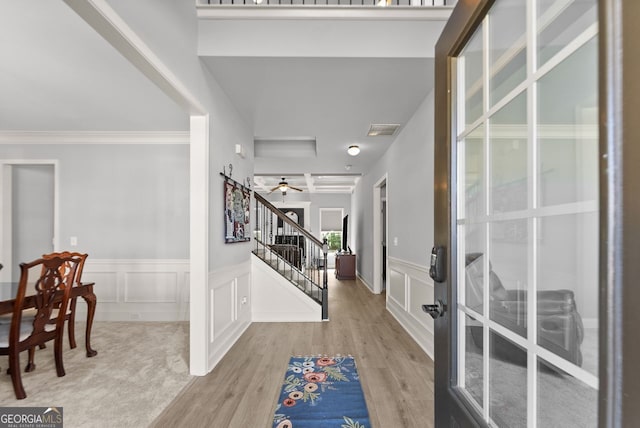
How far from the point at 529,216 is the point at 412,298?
2970 mm

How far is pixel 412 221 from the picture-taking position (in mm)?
3514

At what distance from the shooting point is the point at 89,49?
2320 millimetres

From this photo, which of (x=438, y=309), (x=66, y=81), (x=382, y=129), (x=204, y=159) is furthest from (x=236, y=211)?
(x=438, y=309)

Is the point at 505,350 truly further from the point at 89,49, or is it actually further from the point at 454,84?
the point at 89,49

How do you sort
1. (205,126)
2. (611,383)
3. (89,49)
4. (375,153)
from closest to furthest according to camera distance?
(611,383) → (89,49) → (205,126) → (375,153)

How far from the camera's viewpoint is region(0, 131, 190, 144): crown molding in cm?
406

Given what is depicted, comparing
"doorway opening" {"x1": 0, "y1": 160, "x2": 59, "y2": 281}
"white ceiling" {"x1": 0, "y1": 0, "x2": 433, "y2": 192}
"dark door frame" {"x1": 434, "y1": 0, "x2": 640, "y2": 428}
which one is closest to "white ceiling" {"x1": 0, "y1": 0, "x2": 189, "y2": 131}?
"white ceiling" {"x1": 0, "y1": 0, "x2": 433, "y2": 192}

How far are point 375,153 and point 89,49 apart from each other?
4008mm

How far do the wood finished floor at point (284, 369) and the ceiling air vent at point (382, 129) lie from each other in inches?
101

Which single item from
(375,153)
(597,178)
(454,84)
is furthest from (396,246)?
(597,178)

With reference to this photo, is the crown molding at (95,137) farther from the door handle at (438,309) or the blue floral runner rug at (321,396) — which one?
the door handle at (438,309)

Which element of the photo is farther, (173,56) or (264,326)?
(264,326)

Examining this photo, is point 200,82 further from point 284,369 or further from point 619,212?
point 619,212

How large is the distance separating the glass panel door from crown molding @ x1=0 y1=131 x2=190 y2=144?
3.98 meters
